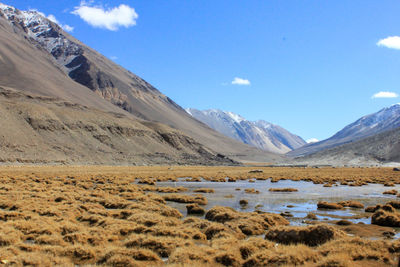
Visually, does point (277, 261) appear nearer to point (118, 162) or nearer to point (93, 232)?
point (93, 232)

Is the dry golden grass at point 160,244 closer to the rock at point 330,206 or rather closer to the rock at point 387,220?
the rock at point 387,220

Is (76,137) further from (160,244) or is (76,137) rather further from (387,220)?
(160,244)

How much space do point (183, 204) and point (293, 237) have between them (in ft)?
43.3

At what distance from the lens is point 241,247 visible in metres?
11.2

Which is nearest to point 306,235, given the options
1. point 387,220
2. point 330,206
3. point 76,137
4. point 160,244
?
point 160,244

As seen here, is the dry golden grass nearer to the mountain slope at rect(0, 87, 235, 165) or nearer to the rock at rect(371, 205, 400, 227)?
the rock at rect(371, 205, 400, 227)

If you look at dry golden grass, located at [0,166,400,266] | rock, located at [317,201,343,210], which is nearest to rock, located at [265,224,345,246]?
dry golden grass, located at [0,166,400,266]

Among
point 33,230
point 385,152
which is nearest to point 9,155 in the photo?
point 33,230

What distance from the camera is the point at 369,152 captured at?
147 m

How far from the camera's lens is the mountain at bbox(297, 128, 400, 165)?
136 meters

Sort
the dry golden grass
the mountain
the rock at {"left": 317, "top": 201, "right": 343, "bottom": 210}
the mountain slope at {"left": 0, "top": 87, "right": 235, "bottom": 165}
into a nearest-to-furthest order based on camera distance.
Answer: the dry golden grass < the rock at {"left": 317, "top": 201, "right": 343, "bottom": 210} < the mountain slope at {"left": 0, "top": 87, "right": 235, "bottom": 165} < the mountain

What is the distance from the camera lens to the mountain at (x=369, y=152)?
135875 millimetres

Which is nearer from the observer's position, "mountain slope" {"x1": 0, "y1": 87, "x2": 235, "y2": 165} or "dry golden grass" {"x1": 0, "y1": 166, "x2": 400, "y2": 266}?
"dry golden grass" {"x1": 0, "y1": 166, "x2": 400, "y2": 266}

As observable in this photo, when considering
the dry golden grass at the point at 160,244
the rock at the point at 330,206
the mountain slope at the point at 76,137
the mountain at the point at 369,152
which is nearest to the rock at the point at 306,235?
the dry golden grass at the point at 160,244
